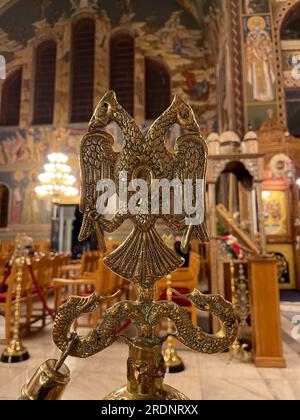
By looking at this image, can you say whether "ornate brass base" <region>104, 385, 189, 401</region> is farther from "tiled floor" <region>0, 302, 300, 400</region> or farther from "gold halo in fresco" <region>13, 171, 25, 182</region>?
"gold halo in fresco" <region>13, 171, 25, 182</region>

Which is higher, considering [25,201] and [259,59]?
[259,59]

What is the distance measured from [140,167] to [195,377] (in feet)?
8.40

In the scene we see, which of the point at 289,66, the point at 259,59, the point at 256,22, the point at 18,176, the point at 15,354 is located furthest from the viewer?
the point at 18,176

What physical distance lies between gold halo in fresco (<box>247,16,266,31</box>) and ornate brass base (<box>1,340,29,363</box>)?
8.02 m

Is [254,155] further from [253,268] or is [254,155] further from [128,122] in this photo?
[128,122]

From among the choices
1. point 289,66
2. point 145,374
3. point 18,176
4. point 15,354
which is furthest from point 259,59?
point 18,176

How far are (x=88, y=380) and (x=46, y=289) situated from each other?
98.9 inches

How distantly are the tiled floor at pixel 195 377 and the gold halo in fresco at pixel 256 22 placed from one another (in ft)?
23.3

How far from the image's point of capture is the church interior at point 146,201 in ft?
1.74

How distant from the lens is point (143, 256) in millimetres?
527

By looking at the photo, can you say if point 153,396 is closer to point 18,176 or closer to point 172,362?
point 172,362

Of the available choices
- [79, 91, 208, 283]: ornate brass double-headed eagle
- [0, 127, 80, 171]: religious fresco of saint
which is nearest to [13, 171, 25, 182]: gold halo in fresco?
[0, 127, 80, 171]: religious fresco of saint

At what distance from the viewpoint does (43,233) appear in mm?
11977
